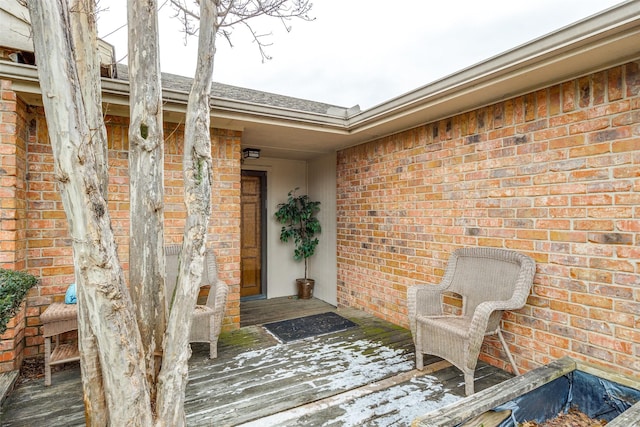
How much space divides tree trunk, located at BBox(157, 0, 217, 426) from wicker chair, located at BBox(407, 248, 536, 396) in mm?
1896

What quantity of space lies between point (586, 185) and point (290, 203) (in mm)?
4226

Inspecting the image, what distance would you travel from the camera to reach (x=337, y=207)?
5.23 meters

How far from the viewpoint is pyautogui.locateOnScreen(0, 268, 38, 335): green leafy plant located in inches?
74.9

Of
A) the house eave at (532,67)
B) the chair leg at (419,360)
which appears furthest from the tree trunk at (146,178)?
the house eave at (532,67)

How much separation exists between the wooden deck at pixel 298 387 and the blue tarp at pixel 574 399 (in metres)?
0.54

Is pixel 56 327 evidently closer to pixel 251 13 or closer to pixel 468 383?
pixel 251 13

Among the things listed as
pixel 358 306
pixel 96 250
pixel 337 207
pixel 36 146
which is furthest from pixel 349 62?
pixel 96 250

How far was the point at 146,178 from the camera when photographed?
173 centimetres

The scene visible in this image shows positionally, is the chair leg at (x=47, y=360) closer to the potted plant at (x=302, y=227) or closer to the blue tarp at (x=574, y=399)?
the blue tarp at (x=574, y=399)

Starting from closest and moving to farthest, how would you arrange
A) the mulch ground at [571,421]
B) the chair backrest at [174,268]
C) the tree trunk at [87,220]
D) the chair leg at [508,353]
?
the tree trunk at [87,220] → the mulch ground at [571,421] → the chair leg at [508,353] → the chair backrest at [174,268]

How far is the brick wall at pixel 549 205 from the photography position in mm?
2168

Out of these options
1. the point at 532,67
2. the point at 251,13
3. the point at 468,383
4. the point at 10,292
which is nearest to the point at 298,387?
the point at 468,383

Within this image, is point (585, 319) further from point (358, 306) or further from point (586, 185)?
point (358, 306)

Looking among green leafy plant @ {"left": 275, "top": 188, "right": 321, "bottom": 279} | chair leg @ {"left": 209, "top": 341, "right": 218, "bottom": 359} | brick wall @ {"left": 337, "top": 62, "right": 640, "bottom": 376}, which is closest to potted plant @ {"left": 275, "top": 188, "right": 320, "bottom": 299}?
green leafy plant @ {"left": 275, "top": 188, "right": 321, "bottom": 279}
